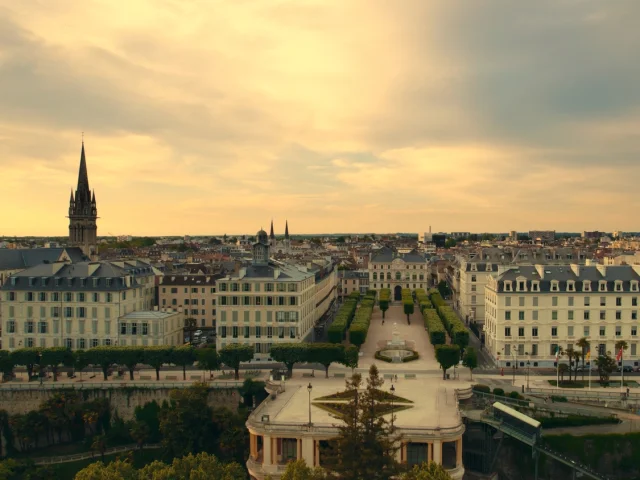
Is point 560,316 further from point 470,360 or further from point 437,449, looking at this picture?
point 437,449

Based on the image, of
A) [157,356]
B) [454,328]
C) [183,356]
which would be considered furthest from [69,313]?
[454,328]

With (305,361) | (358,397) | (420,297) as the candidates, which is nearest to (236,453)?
(305,361)

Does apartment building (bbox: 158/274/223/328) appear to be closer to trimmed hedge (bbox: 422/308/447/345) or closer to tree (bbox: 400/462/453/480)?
trimmed hedge (bbox: 422/308/447/345)

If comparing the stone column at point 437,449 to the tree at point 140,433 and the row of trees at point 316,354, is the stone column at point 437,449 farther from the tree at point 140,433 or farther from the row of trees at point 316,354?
the tree at point 140,433

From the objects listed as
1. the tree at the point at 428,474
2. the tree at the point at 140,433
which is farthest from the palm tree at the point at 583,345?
the tree at the point at 140,433

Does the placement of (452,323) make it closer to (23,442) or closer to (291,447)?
(291,447)

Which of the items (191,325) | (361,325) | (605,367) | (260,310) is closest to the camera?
(605,367)
